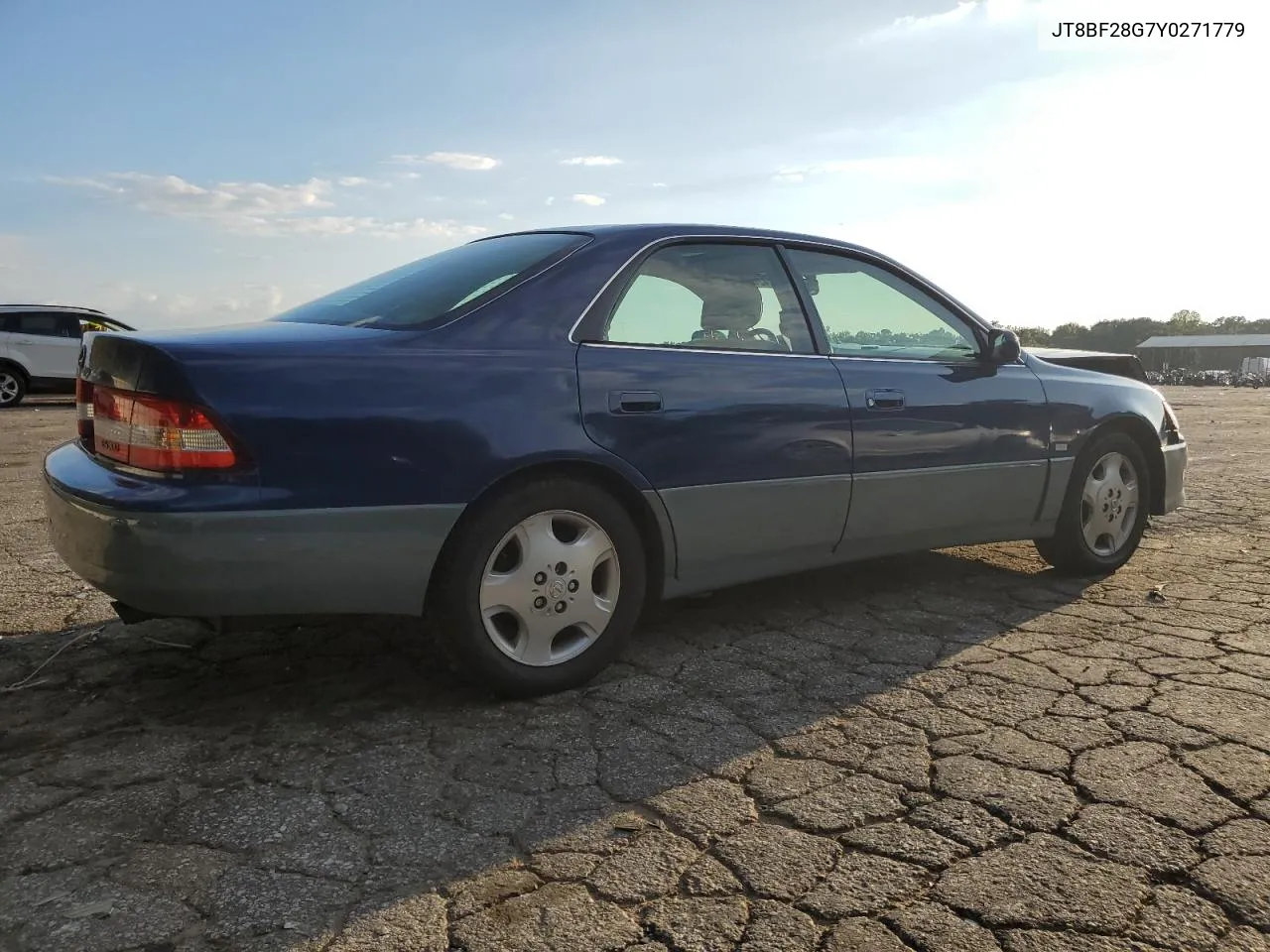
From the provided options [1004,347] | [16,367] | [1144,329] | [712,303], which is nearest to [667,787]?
[712,303]

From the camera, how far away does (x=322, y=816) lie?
7.60 feet

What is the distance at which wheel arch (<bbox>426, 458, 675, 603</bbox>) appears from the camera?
288 centimetres

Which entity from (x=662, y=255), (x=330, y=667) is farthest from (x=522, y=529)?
(x=662, y=255)

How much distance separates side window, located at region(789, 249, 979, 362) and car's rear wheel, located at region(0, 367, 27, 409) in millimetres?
15731

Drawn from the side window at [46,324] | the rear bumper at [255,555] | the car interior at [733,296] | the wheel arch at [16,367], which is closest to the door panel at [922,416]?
the car interior at [733,296]

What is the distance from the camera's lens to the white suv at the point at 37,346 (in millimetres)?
15742

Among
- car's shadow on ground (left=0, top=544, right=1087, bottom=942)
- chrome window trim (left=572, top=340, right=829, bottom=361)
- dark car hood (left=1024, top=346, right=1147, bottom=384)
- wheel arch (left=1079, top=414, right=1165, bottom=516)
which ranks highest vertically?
dark car hood (left=1024, top=346, right=1147, bottom=384)

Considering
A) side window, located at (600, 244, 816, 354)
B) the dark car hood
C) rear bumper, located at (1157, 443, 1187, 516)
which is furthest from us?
the dark car hood

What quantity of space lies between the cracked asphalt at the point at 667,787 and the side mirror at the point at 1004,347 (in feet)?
3.40

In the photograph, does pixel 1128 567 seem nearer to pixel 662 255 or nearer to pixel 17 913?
pixel 662 255

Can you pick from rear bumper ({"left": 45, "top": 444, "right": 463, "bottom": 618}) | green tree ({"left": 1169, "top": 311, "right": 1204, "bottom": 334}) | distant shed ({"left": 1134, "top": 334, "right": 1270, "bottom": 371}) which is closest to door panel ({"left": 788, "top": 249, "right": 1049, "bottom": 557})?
rear bumper ({"left": 45, "top": 444, "right": 463, "bottom": 618})

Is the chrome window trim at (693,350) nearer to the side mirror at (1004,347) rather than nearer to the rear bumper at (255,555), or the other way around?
the rear bumper at (255,555)

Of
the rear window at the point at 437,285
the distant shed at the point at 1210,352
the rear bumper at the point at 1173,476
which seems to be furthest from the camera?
the distant shed at the point at 1210,352

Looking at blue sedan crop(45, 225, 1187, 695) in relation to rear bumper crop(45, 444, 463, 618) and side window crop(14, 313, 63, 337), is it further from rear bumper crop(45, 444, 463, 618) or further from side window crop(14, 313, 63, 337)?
side window crop(14, 313, 63, 337)
